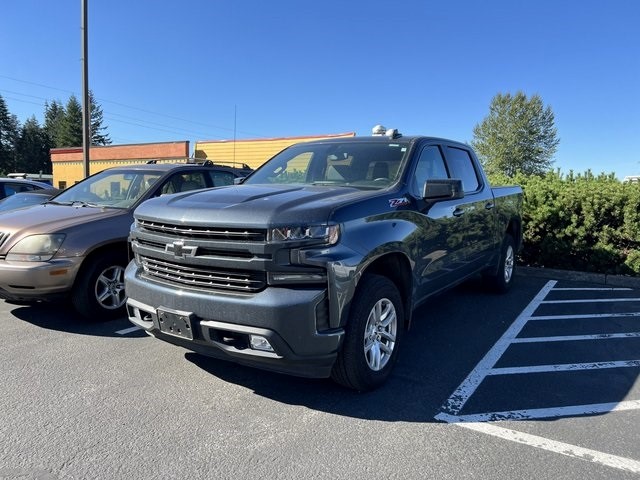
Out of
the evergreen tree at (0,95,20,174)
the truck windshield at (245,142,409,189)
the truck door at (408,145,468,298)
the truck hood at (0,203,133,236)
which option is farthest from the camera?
the evergreen tree at (0,95,20,174)

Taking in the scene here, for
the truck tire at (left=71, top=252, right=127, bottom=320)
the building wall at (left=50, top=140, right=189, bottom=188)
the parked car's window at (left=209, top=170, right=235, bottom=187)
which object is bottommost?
the truck tire at (left=71, top=252, right=127, bottom=320)

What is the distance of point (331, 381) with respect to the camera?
12.3ft

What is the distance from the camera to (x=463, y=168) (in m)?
5.50

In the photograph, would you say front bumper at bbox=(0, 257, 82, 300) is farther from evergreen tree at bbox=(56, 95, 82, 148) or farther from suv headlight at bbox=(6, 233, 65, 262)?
evergreen tree at bbox=(56, 95, 82, 148)

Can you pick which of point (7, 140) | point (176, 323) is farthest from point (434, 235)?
point (7, 140)

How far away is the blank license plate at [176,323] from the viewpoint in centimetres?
313

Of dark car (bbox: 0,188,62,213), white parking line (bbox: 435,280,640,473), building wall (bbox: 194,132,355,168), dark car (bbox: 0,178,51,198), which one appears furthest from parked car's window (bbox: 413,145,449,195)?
building wall (bbox: 194,132,355,168)

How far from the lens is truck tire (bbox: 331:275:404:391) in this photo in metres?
3.20

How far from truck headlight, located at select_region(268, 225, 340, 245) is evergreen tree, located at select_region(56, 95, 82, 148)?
81.7 metres

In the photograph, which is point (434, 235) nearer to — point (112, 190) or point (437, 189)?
point (437, 189)

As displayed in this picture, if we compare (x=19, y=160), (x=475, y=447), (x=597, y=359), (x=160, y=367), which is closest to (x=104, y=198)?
(x=160, y=367)

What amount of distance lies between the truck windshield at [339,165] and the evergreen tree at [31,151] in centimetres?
7894

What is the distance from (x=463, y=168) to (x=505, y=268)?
6.33ft

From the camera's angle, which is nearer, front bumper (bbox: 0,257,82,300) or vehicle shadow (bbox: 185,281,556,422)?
vehicle shadow (bbox: 185,281,556,422)
